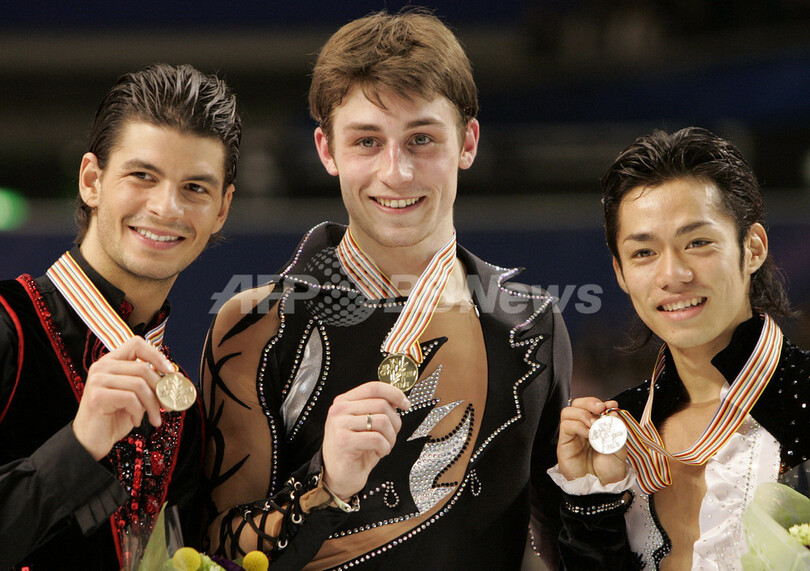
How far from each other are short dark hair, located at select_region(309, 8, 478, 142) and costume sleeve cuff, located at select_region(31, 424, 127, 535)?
40.3 inches

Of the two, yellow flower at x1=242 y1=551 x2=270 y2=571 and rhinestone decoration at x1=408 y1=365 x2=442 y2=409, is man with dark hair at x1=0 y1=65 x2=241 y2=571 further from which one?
rhinestone decoration at x1=408 y1=365 x2=442 y2=409

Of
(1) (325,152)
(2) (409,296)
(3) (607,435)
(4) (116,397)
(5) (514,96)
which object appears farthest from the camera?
(5) (514,96)

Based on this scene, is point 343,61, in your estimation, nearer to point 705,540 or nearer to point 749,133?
point 705,540

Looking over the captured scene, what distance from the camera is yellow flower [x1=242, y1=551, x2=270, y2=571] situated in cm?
200

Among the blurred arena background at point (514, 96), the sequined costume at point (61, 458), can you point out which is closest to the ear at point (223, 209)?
the sequined costume at point (61, 458)

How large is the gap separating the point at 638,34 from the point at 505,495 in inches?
173

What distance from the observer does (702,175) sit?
223cm

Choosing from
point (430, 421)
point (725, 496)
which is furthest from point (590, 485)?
point (430, 421)

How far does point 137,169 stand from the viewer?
7.20 feet

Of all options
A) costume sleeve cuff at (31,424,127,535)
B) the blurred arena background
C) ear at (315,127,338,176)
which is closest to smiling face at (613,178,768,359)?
ear at (315,127,338,176)

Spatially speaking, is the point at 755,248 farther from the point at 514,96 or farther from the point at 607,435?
the point at 514,96

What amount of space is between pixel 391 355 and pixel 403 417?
0.60ft

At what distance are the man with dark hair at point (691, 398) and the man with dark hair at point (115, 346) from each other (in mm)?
962

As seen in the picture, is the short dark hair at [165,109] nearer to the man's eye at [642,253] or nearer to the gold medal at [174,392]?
the gold medal at [174,392]
